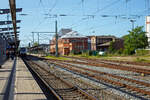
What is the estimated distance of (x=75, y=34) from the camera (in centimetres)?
8850

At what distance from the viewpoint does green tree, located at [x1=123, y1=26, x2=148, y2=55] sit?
201ft

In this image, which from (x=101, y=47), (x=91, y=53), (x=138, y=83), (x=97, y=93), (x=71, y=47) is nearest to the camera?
(x=97, y=93)

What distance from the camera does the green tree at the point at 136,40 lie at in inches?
2418

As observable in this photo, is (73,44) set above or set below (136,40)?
below

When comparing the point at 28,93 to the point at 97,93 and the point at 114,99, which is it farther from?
the point at 114,99

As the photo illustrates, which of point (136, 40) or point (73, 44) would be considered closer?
point (136, 40)

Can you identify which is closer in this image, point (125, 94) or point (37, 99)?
point (37, 99)

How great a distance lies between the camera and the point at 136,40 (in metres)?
62.5

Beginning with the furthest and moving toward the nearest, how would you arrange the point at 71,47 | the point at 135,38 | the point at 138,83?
the point at 71,47
the point at 135,38
the point at 138,83

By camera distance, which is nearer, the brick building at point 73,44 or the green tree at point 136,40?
the green tree at point 136,40

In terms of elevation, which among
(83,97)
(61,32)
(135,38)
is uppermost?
(61,32)

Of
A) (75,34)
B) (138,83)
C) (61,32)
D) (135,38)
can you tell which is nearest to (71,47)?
(75,34)

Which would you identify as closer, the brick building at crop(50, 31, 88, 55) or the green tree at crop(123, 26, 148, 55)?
the green tree at crop(123, 26, 148, 55)

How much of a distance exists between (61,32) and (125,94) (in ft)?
387
